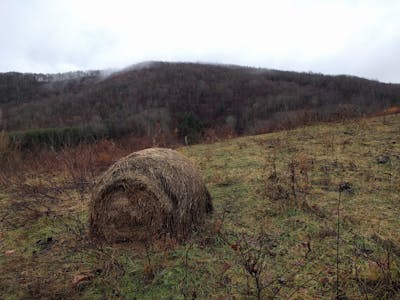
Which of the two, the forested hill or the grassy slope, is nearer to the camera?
the grassy slope

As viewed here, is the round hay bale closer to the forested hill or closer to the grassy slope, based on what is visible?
the grassy slope

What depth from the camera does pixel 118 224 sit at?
160 inches

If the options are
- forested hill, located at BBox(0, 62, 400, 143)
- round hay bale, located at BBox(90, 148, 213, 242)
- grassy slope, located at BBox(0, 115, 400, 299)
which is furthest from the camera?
forested hill, located at BBox(0, 62, 400, 143)

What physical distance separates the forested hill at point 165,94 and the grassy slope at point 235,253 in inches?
1600

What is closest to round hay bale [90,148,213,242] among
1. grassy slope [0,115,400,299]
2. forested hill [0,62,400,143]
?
grassy slope [0,115,400,299]

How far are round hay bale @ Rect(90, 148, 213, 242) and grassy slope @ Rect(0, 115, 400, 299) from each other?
0.85 feet

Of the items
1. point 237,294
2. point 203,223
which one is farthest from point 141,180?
point 237,294

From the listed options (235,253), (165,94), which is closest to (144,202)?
(235,253)

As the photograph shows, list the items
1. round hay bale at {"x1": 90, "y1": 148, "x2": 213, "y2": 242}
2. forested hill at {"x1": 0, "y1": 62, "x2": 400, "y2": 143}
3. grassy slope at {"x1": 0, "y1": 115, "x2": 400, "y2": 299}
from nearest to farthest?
grassy slope at {"x1": 0, "y1": 115, "x2": 400, "y2": 299} → round hay bale at {"x1": 90, "y1": 148, "x2": 213, "y2": 242} → forested hill at {"x1": 0, "y1": 62, "x2": 400, "y2": 143}

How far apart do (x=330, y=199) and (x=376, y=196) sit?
0.70 m

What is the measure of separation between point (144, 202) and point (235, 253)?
4.01 feet

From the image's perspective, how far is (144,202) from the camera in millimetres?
3963

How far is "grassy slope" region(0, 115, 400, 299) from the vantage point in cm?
312

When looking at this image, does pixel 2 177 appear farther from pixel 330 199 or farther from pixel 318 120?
pixel 318 120
